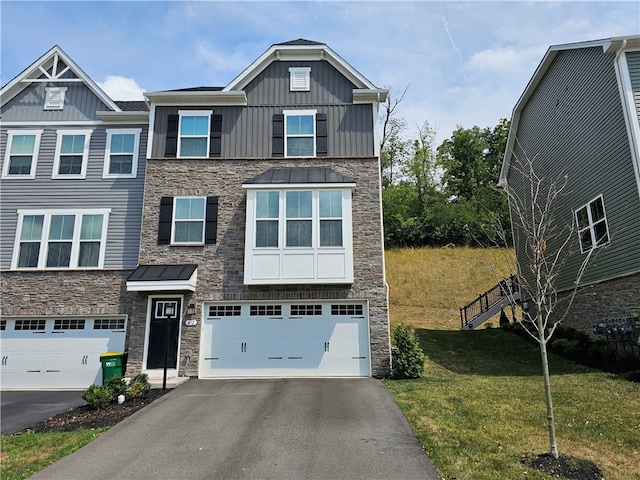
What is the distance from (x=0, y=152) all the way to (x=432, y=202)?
1238 inches

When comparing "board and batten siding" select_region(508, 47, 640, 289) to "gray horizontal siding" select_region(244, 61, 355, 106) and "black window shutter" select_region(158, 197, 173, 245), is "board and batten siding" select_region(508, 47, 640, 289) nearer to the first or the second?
"gray horizontal siding" select_region(244, 61, 355, 106)

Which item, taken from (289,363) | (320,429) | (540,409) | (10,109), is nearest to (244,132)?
(289,363)

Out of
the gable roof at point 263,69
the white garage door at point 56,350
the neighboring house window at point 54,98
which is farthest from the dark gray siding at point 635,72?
the neighboring house window at point 54,98

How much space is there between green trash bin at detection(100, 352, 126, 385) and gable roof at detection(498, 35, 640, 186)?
16.6 meters

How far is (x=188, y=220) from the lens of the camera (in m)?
13.0

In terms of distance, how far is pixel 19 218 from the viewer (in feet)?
44.2

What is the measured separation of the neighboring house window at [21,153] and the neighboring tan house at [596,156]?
612 inches

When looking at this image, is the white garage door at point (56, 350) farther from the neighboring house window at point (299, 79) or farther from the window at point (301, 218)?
the neighboring house window at point (299, 79)

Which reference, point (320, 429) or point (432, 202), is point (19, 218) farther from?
point (432, 202)

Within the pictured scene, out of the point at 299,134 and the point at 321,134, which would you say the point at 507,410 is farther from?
the point at 299,134

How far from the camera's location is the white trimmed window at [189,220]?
12898 millimetres

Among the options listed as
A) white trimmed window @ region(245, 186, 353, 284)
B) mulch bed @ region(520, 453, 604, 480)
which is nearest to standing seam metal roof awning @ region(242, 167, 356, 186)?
white trimmed window @ region(245, 186, 353, 284)

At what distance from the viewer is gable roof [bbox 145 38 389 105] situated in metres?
13.5

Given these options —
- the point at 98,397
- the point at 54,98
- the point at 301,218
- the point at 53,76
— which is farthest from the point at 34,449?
the point at 53,76
